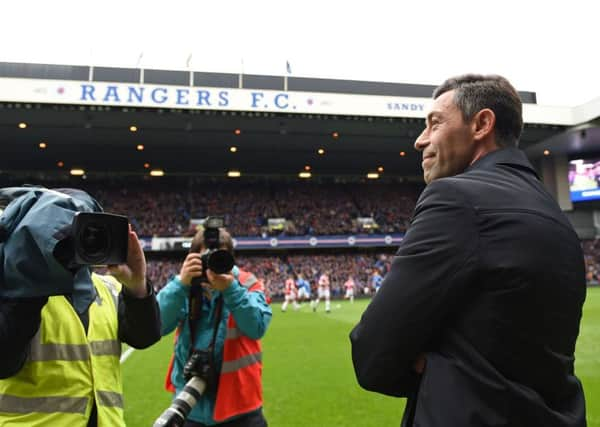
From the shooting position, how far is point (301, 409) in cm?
549

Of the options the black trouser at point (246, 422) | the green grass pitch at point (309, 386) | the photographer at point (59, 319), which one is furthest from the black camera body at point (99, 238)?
the green grass pitch at point (309, 386)

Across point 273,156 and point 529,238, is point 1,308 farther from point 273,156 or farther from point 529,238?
point 273,156

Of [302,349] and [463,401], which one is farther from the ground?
[463,401]

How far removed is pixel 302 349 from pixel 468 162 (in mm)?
8750

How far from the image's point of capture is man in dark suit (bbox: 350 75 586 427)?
1.07 metres

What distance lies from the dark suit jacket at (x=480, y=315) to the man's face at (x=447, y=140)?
0.85ft

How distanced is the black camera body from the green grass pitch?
170 inches

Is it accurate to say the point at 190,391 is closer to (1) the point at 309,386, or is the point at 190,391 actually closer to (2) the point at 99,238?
(2) the point at 99,238

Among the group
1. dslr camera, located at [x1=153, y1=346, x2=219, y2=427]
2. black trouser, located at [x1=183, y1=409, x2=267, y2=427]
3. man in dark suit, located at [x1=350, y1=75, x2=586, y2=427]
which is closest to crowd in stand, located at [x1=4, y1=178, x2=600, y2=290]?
black trouser, located at [x1=183, y1=409, x2=267, y2=427]

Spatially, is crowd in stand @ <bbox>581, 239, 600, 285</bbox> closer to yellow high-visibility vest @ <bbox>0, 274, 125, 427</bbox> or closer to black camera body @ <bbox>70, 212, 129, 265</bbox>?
yellow high-visibility vest @ <bbox>0, 274, 125, 427</bbox>

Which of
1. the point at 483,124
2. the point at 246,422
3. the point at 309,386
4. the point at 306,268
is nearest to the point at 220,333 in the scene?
the point at 246,422

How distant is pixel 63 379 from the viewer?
157 cm

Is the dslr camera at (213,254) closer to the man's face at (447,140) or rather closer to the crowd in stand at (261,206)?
the man's face at (447,140)

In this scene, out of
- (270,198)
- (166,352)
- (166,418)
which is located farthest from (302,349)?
(270,198)
